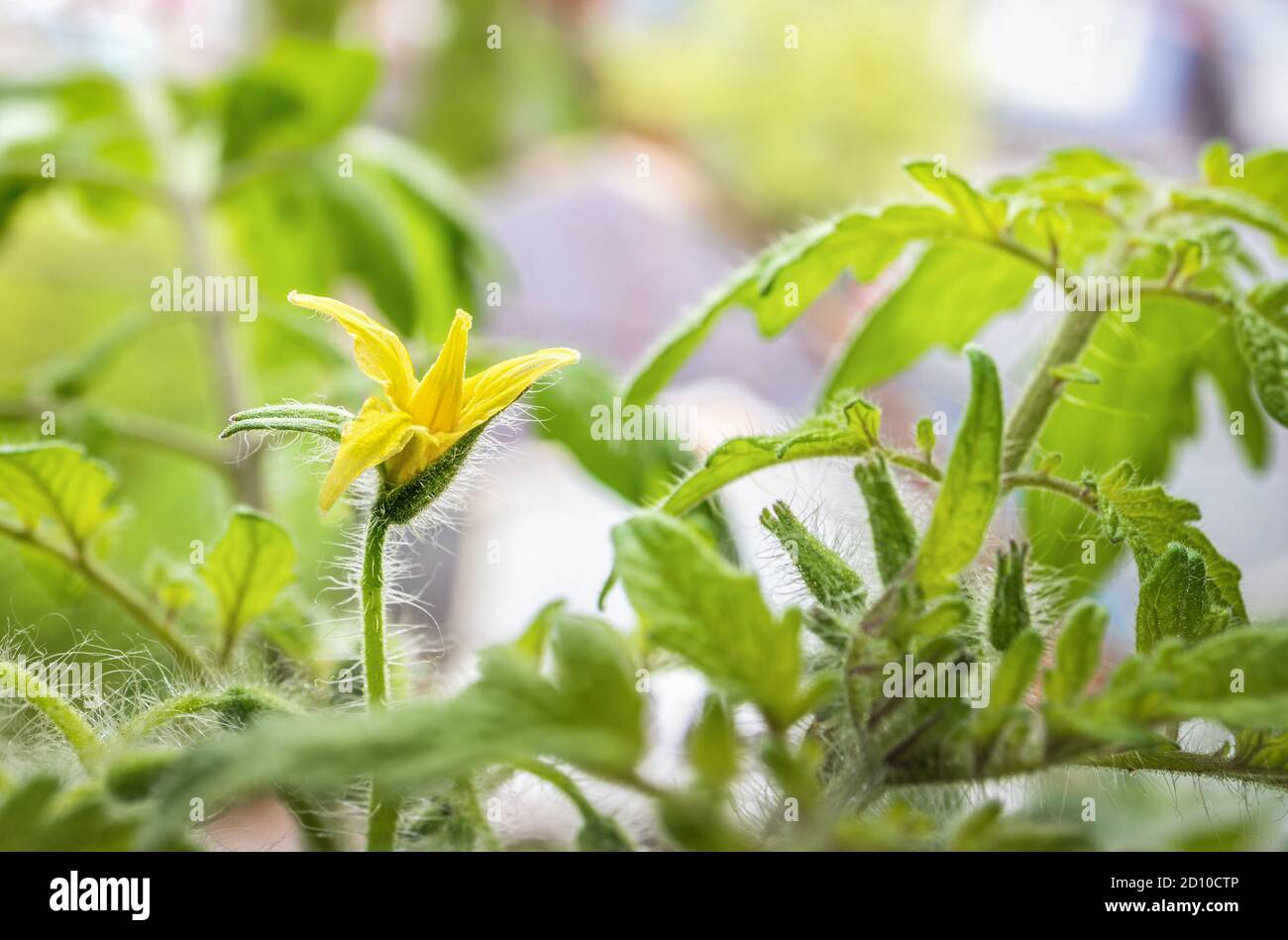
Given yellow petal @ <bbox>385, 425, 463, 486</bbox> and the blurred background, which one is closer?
yellow petal @ <bbox>385, 425, 463, 486</bbox>

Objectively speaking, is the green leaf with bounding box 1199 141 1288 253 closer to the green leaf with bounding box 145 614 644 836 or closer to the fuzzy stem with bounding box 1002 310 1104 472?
the fuzzy stem with bounding box 1002 310 1104 472

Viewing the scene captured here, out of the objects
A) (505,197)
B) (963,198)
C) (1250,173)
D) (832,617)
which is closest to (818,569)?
(832,617)

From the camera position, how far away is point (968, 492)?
0.21 meters

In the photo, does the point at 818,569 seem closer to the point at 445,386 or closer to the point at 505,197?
the point at 445,386

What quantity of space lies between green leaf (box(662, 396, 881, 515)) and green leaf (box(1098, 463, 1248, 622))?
53mm

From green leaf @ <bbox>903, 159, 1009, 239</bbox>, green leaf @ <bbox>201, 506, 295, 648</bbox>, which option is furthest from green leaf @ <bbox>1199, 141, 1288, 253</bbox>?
green leaf @ <bbox>201, 506, 295, 648</bbox>

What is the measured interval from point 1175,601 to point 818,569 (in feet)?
0.24

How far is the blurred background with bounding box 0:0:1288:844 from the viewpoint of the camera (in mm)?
491

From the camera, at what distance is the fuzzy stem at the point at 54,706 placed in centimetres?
23

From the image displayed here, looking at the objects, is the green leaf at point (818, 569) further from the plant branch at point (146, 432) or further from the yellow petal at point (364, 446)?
the plant branch at point (146, 432)

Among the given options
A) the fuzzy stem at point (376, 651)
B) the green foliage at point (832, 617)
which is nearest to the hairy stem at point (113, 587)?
the green foliage at point (832, 617)

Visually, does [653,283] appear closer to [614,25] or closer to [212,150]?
[212,150]
